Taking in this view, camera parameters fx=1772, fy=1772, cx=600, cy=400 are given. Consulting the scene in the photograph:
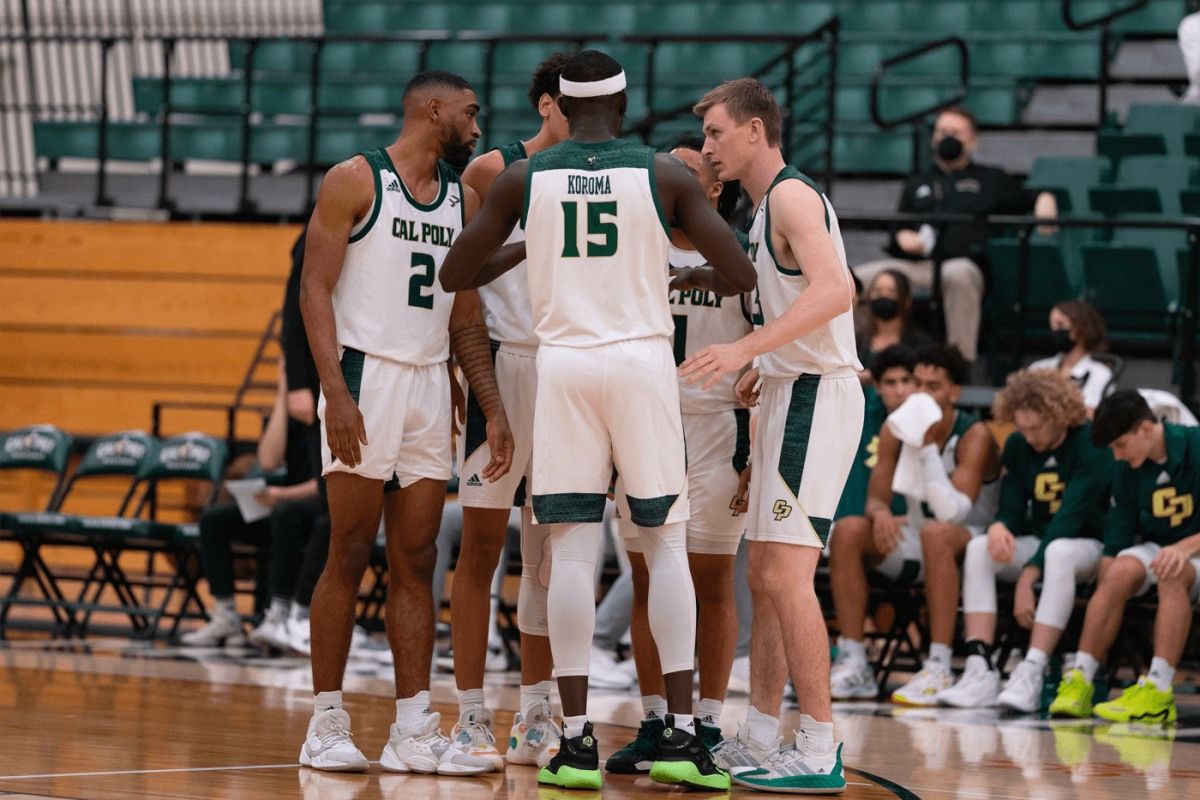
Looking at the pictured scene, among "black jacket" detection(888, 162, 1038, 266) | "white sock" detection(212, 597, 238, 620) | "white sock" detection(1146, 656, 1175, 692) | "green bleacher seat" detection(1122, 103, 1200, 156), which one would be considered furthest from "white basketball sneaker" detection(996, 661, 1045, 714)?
"green bleacher seat" detection(1122, 103, 1200, 156)

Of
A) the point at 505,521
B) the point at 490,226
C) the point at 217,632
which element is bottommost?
the point at 217,632

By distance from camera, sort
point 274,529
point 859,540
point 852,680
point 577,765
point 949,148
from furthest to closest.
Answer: point 949,148, point 274,529, point 859,540, point 852,680, point 577,765

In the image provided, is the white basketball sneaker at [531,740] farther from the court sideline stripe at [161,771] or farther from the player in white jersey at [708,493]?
the court sideline stripe at [161,771]

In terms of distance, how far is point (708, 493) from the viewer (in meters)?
5.04

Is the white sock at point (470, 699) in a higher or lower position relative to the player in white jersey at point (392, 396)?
lower

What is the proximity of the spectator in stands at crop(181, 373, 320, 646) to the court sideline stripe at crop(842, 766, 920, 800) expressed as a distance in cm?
370

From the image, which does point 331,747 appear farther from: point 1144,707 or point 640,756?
point 1144,707

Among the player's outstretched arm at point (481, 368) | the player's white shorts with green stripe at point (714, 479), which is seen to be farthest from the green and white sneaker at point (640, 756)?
the player's outstretched arm at point (481, 368)

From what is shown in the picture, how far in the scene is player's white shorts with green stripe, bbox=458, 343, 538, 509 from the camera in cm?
497

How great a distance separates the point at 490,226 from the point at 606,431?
601 millimetres

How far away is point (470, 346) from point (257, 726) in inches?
59.6

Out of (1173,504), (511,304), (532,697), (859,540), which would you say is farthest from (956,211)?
(532,697)

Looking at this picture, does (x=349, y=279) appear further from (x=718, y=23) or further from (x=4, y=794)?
(x=718, y=23)

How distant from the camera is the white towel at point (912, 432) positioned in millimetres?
7312
